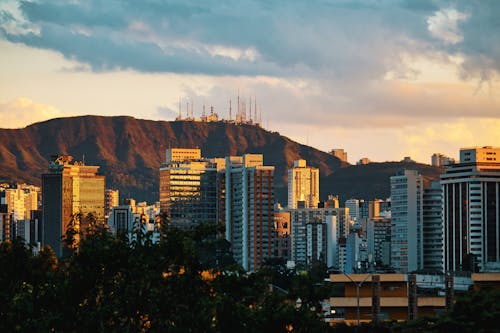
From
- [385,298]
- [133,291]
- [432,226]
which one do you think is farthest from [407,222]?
[133,291]

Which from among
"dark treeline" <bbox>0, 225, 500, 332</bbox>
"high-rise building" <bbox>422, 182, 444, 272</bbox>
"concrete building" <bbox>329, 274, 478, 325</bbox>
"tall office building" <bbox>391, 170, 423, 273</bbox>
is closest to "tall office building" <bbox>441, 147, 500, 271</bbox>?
"high-rise building" <bbox>422, 182, 444, 272</bbox>

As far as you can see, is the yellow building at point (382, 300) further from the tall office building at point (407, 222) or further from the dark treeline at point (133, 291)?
the tall office building at point (407, 222)

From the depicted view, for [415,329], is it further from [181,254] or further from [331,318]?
[331,318]

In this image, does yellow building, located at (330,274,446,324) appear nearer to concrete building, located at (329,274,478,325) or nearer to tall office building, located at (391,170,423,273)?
concrete building, located at (329,274,478,325)

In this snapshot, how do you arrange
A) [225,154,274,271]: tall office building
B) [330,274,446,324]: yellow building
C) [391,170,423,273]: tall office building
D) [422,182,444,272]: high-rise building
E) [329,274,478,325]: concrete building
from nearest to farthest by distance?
[329,274,478,325]: concrete building < [330,274,446,324]: yellow building < [422,182,444,272]: high-rise building < [391,170,423,273]: tall office building < [225,154,274,271]: tall office building

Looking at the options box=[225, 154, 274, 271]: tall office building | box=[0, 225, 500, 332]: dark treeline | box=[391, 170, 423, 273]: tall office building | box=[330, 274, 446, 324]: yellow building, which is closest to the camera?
box=[0, 225, 500, 332]: dark treeline

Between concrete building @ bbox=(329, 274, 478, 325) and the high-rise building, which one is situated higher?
the high-rise building

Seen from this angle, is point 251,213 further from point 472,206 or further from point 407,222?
point 472,206
